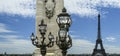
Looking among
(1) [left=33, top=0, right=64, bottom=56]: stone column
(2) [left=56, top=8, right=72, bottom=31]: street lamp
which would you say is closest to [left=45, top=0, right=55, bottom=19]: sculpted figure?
(1) [left=33, top=0, right=64, bottom=56]: stone column

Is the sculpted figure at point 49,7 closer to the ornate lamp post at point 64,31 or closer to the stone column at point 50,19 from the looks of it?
the stone column at point 50,19

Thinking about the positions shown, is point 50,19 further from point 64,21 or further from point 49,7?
point 64,21

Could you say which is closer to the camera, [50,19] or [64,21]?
[64,21]

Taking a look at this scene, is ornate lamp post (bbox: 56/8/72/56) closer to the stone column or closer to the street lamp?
the street lamp

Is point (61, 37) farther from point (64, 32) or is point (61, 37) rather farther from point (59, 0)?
point (59, 0)

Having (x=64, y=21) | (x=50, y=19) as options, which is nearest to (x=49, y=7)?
(x=50, y=19)

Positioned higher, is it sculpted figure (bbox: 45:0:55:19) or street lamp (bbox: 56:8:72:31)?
street lamp (bbox: 56:8:72:31)

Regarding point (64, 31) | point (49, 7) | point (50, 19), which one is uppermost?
point (64, 31)

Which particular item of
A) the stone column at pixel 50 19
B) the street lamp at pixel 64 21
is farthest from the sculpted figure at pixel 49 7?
the street lamp at pixel 64 21

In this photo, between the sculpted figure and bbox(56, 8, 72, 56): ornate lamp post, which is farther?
the sculpted figure

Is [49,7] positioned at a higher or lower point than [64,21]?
lower

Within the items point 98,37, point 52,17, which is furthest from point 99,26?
point 52,17

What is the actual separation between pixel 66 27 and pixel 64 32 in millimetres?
226

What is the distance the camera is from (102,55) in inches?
3378
